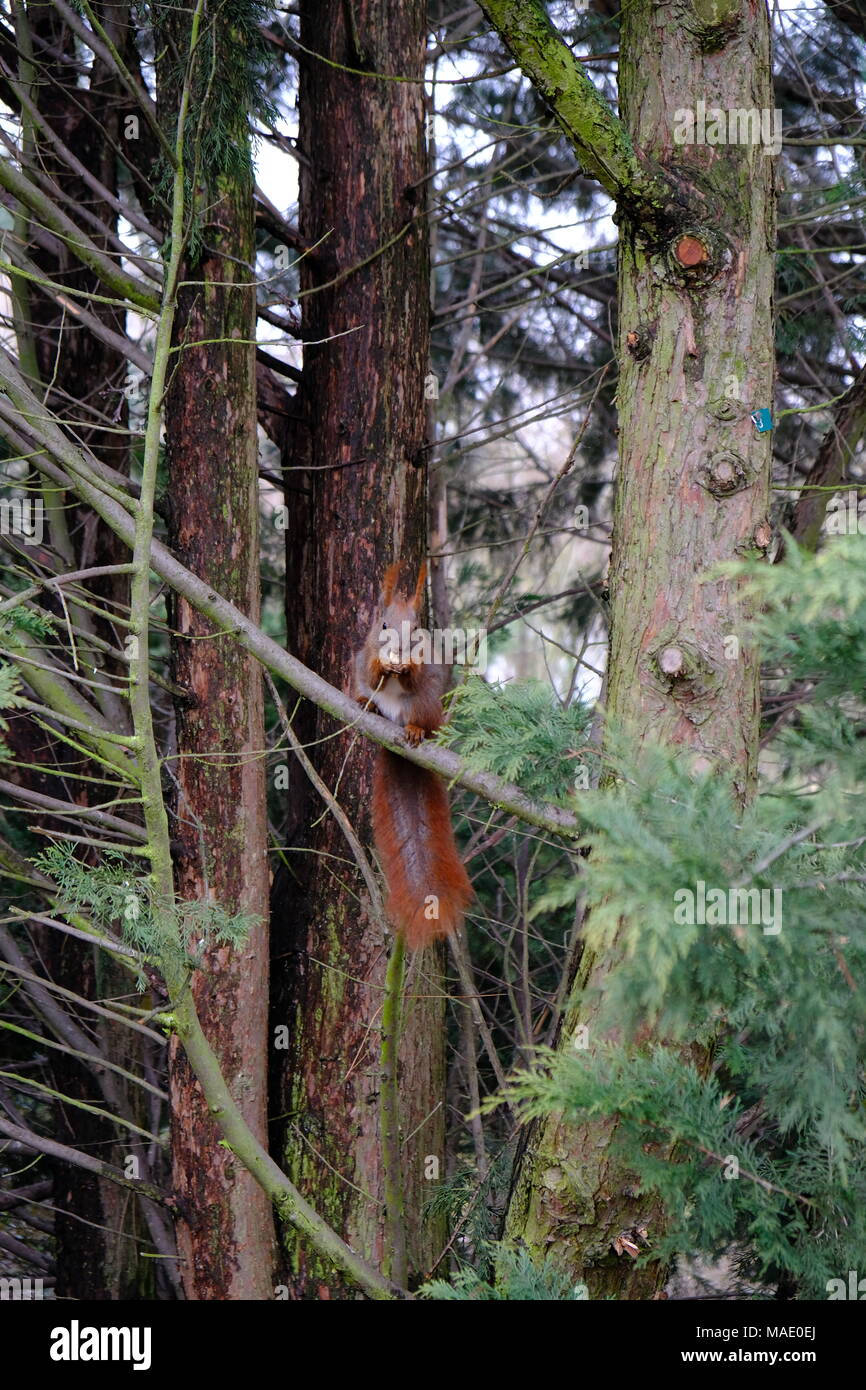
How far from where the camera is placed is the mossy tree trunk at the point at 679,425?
2.55 meters

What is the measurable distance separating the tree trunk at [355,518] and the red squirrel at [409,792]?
0.18 metres

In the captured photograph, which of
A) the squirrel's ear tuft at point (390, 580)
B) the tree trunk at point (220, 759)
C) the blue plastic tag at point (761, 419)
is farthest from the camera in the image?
the squirrel's ear tuft at point (390, 580)

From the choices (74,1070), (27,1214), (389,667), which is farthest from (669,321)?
(27,1214)

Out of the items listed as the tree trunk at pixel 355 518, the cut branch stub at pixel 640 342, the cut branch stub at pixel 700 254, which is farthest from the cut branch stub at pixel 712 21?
the tree trunk at pixel 355 518

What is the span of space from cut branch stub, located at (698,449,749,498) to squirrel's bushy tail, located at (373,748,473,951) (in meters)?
1.18

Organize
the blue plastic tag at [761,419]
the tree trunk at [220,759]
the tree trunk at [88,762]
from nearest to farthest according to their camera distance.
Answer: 1. the blue plastic tag at [761,419]
2. the tree trunk at [220,759]
3. the tree trunk at [88,762]

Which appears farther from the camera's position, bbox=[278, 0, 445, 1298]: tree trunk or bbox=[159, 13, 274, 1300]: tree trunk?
bbox=[278, 0, 445, 1298]: tree trunk

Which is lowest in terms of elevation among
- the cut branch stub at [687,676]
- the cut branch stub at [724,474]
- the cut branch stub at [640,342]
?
the cut branch stub at [687,676]

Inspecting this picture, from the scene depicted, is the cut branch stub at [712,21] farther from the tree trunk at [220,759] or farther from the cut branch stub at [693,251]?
the tree trunk at [220,759]

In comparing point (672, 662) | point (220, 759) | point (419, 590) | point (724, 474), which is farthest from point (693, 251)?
point (220, 759)

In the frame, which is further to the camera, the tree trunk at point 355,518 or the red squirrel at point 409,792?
the tree trunk at point 355,518

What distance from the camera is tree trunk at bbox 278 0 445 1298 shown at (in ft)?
13.3

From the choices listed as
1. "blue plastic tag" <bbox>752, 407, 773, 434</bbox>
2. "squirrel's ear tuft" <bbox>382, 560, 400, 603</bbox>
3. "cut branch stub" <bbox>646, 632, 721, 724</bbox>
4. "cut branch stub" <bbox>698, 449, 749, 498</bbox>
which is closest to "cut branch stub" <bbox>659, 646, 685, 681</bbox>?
"cut branch stub" <bbox>646, 632, 721, 724</bbox>

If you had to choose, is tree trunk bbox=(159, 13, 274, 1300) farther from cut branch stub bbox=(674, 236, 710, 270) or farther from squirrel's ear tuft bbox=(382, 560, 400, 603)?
cut branch stub bbox=(674, 236, 710, 270)
